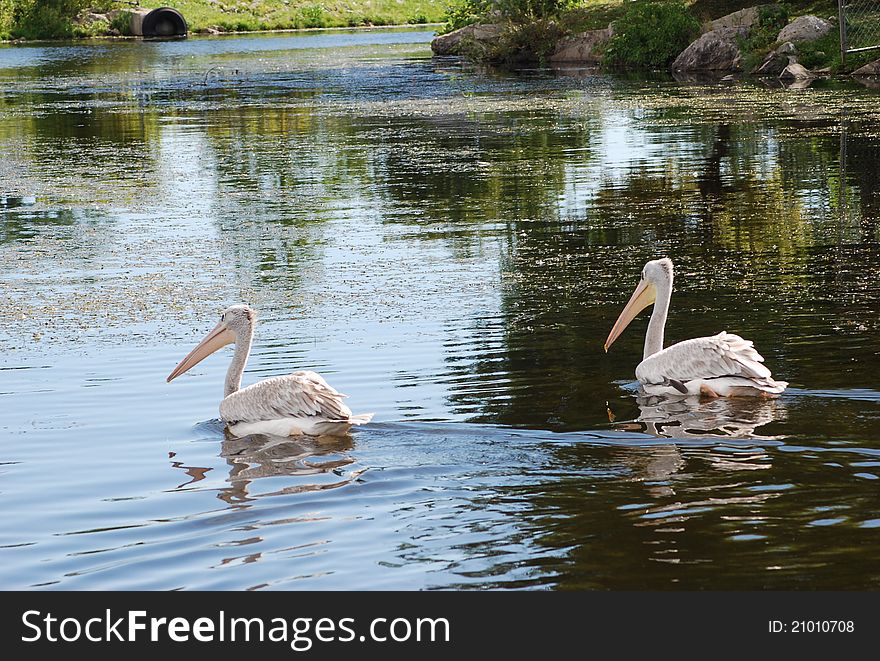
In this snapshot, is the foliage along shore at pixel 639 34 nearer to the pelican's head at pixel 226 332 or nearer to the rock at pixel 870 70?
the rock at pixel 870 70

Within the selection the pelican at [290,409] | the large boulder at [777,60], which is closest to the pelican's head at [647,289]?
the pelican at [290,409]

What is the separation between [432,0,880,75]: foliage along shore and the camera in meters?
31.4

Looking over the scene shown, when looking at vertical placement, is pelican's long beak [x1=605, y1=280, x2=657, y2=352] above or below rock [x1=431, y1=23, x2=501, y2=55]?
below

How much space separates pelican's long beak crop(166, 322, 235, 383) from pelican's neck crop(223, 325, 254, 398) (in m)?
0.09

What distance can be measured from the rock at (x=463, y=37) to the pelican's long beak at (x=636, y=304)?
3490 cm

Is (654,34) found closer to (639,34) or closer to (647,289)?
(639,34)

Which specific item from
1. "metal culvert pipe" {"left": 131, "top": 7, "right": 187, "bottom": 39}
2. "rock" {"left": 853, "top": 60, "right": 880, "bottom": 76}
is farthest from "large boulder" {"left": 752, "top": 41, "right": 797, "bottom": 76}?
"metal culvert pipe" {"left": 131, "top": 7, "right": 187, "bottom": 39}

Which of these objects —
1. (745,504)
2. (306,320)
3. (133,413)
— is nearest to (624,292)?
(306,320)

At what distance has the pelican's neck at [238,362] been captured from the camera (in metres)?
7.59

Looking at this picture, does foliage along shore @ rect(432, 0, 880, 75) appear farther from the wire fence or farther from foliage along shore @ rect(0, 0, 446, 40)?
foliage along shore @ rect(0, 0, 446, 40)

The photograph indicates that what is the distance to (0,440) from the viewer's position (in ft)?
23.4

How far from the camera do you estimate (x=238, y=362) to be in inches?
303

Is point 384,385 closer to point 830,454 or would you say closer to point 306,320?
point 306,320

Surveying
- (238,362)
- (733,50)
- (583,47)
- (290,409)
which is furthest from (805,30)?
(290,409)
